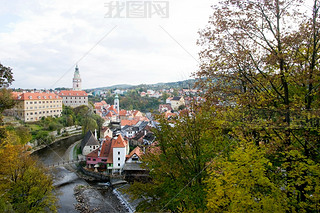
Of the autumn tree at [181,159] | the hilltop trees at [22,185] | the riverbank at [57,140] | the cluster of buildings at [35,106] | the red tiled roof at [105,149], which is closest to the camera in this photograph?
the autumn tree at [181,159]

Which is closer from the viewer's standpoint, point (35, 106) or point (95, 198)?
point (95, 198)

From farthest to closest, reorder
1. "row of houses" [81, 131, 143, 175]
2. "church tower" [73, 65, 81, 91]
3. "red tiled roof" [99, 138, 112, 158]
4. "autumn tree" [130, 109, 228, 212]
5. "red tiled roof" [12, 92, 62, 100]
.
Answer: "church tower" [73, 65, 81, 91] < "red tiled roof" [12, 92, 62, 100] < "red tiled roof" [99, 138, 112, 158] < "row of houses" [81, 131, 143, 175] < "autumn tree" [130, 109, 228, 212]

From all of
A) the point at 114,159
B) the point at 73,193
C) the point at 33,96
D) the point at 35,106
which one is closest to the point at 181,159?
the point at 73,193

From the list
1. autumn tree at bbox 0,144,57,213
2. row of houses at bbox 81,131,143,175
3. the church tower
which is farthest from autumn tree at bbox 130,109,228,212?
the church tower

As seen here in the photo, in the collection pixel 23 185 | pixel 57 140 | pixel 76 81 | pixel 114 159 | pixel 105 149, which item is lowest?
pixel 57 140

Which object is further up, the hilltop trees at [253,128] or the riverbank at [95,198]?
the hilltop trees at [253,128]

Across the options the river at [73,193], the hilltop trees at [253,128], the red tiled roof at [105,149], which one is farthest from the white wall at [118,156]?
the hilltop trees at [253,128]

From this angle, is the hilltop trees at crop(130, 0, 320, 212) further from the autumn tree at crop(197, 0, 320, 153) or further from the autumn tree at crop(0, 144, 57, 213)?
the autumn tree at crop(0, 144, 57, 213)

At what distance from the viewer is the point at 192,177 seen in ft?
13.4

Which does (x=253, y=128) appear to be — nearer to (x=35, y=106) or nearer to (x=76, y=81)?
(x=35, y=106)

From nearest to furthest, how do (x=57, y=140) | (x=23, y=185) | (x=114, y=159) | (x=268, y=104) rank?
(x=268, y=104) < (x=23, y=185) < (x=114, y=159) < (x=57, y=140)

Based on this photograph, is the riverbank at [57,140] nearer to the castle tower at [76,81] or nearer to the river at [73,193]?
the river at [73,193]

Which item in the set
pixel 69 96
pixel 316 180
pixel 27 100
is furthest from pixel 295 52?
pixel 69 96

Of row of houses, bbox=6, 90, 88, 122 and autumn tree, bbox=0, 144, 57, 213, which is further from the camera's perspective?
row of houses, bbox=6, 90, 88, 122
